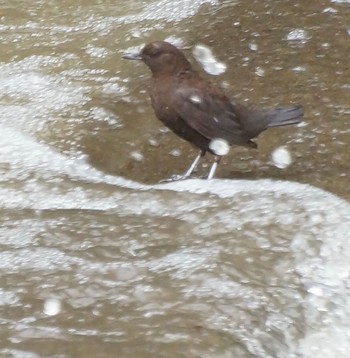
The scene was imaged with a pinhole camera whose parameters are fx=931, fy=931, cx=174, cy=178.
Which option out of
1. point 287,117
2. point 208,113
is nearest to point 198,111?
point 208,113

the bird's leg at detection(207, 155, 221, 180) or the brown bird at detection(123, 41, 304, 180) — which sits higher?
the brown bird at detection(123, 41, 304, 180)

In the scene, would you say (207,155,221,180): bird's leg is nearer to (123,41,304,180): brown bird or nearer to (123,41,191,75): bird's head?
(123,41,304,180): brown bird

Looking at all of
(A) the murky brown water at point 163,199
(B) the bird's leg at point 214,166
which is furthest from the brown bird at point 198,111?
(A) the murky brown water at point 163,199

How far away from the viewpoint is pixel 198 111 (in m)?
4.61

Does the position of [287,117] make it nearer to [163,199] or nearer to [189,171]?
[189,171]

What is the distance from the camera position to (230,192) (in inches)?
177

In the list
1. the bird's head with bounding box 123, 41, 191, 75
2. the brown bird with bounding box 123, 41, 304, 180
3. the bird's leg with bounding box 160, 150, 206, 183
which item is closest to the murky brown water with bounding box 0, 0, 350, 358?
the bird's leg with bounding box 160, 150, 206, 183

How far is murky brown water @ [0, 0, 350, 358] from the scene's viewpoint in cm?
324

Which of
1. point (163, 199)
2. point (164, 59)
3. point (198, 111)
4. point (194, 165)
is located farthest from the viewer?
point (194, 165)

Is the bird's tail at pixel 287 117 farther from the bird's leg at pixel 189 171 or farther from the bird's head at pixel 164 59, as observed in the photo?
the bird's head at pixel 164 59

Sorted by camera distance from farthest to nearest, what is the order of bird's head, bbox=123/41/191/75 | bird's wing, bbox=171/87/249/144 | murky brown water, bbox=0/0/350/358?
bird's head, bbox=123/41/191/75, bird's wing, bbox=171/87/249/144, murky brown water, bbox=0/0/350/358

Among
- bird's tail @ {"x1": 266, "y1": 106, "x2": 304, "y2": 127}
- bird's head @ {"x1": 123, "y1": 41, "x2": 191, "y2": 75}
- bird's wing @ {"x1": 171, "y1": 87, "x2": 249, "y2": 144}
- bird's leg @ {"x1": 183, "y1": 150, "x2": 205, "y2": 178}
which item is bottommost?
bird's leg @ {"x1": 183, "y1": 150, "x2": 205, "y2": 178}

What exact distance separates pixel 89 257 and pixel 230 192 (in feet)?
3.27

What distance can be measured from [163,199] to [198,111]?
50cm
